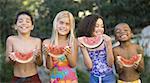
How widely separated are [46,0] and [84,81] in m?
4.32

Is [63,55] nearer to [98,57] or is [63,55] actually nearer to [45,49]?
[45,49]

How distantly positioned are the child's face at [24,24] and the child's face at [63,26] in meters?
0.38

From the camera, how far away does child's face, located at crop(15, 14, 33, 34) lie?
5.76m

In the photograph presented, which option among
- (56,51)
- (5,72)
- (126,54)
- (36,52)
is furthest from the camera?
(5,72)

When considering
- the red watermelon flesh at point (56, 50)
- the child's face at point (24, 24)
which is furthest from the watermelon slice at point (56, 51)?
the child's face at point (24, 24)

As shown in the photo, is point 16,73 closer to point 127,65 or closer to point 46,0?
point 127,65

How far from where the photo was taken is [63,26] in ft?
19.0

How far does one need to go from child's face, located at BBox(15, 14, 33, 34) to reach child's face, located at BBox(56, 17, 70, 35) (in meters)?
0.38

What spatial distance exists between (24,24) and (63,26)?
0.52 m

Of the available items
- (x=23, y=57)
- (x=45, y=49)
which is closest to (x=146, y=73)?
(x=45, y=49)

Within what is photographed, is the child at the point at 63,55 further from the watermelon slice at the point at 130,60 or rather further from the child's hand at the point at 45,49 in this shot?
the watermelon slice at the point at 130,60

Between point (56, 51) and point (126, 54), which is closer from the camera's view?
point (56, 51)

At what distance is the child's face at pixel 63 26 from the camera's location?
580cm

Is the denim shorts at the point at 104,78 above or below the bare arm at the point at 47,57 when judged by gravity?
below
